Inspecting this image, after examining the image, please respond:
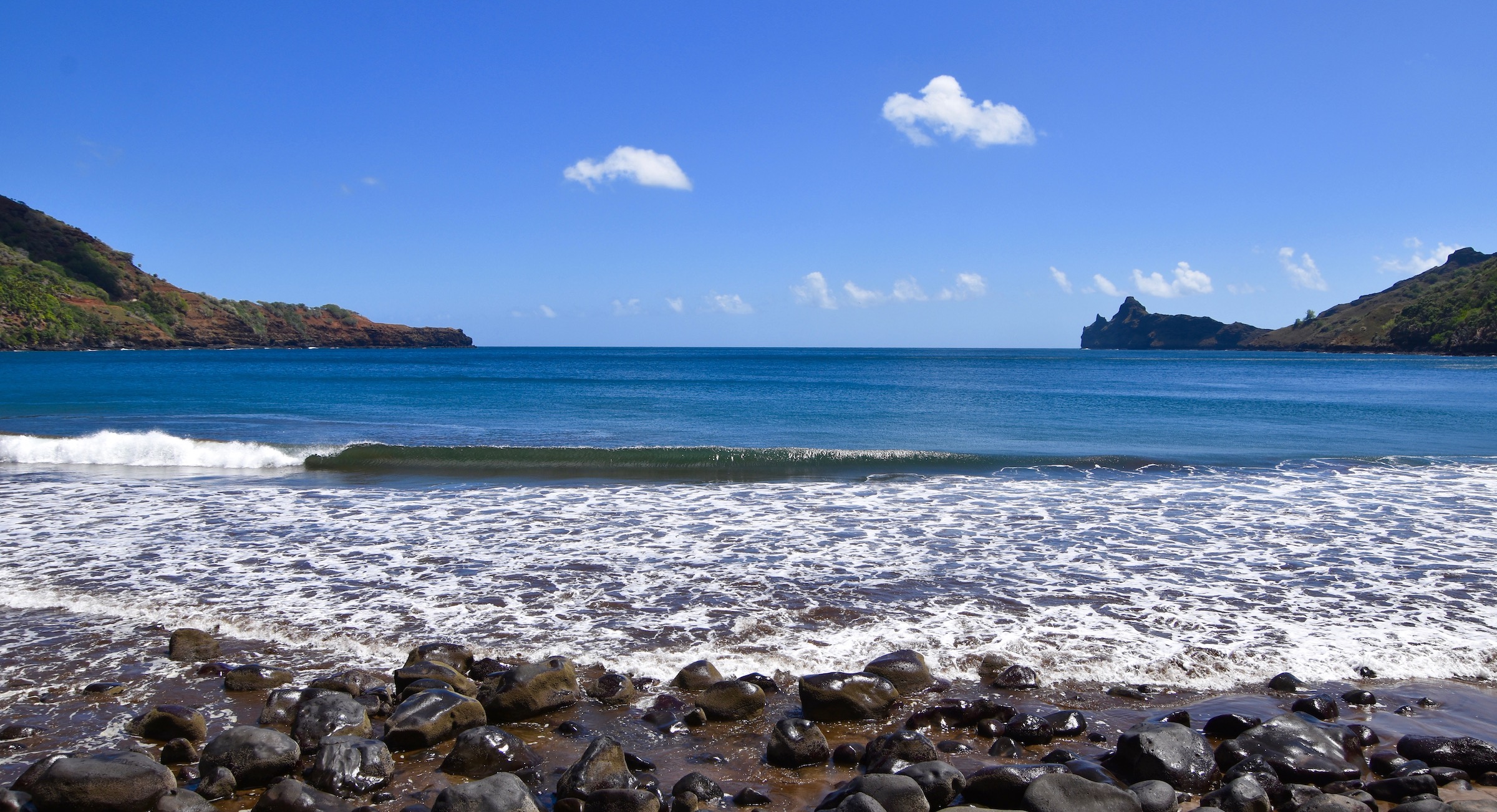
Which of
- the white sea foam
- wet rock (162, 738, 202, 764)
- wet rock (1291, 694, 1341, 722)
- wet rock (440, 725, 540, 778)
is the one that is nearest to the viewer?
wet rock (440, 725, 540, 778)

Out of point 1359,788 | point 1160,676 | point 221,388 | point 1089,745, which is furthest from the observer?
point 221,388

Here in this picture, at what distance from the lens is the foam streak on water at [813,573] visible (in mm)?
7281

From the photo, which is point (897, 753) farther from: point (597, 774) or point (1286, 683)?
point (1286, 683)

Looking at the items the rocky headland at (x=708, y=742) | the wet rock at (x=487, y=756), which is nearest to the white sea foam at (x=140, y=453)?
the rocky headland at (x=708, y=742)

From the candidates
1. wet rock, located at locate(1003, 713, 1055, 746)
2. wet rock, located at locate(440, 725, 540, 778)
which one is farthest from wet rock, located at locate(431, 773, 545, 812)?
wet rock, located at locate(1003, 713, 1055, 746)

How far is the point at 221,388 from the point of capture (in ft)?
152

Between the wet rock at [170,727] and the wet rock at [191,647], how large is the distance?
4.82 feet

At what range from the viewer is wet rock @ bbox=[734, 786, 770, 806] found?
4715 mm

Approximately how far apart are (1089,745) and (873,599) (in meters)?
3.24

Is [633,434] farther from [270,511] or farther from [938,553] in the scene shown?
[938,553]

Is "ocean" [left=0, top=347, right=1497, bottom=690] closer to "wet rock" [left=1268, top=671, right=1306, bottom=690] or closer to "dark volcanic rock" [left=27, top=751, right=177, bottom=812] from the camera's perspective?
"wet rock" [left=1268, top=671, right=1306, bottom=690]

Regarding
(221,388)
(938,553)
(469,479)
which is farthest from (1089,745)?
→ (221,388)

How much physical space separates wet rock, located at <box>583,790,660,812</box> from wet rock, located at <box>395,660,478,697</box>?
1950mm

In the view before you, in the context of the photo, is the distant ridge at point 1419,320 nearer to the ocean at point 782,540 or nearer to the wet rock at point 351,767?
the ocean at point 782,540
